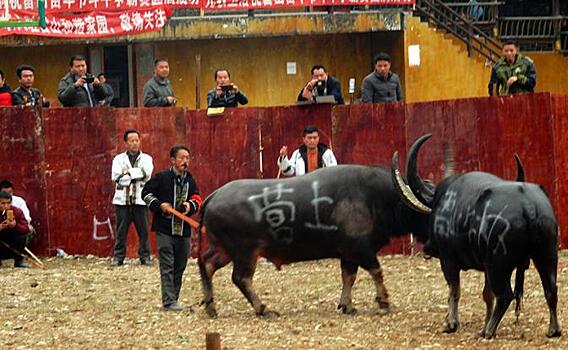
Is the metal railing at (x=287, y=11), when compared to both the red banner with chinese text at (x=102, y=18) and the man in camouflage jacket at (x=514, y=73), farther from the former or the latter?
the man in camouflage jacket at (x=514, y=73)

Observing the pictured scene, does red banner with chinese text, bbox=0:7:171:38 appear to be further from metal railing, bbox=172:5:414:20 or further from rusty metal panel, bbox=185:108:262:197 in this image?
rusty metal panel, bbox=185:108:262:197

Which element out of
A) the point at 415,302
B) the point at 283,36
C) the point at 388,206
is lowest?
the point at 415,302

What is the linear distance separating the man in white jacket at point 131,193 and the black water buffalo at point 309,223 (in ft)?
15.4

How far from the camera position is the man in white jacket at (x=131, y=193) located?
2078 centimetres

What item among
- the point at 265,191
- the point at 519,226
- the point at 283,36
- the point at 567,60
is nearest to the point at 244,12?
the point at 283,36

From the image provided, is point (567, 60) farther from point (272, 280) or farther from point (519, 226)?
point (519, 226)

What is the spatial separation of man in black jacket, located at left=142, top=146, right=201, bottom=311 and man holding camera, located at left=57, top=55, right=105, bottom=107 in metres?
5.92

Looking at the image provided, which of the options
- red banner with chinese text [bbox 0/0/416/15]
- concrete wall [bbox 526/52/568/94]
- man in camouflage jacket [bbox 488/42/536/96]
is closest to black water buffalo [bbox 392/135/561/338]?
man in camouflage jacket [bbox 488/42/536/96]

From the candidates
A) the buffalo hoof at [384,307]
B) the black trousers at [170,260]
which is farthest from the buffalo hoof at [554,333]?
the black trousers at [170,260]

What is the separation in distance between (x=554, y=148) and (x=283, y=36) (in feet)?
30.9

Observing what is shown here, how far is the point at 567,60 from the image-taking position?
102ft

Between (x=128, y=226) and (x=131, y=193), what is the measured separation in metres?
0.51

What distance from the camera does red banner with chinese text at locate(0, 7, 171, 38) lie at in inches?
1029

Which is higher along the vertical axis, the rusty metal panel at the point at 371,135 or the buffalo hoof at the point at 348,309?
the rusty metal panel at the point at 371,135
